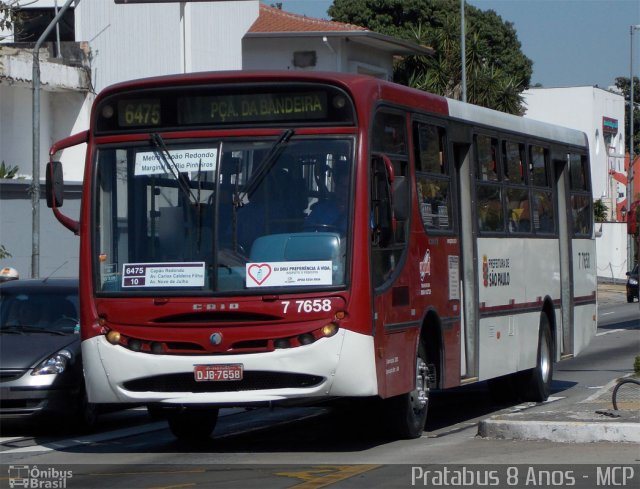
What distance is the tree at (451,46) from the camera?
46.1m

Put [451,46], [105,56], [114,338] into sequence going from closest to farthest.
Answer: [114,338]
[105,56]
[451,46]

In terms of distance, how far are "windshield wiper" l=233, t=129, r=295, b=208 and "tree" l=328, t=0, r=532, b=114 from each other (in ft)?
114

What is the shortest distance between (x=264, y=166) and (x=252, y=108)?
57cm

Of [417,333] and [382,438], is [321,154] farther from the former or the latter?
[382,438]

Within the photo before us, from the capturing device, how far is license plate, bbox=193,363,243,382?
9.86m

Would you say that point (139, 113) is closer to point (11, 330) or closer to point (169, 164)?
point (169, 164)

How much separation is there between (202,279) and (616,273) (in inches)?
2366

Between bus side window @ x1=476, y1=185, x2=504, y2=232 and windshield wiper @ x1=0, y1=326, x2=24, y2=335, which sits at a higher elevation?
bus side window @ x1=476, y1=185, x2=504, y2=232

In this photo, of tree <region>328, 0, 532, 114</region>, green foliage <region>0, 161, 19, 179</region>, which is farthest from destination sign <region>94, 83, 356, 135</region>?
tree <region>328, 0, 532, 114</region>

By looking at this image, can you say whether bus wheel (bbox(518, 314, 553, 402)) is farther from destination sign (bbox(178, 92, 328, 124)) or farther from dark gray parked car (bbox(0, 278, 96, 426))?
destination sign (bbox(178, 92, 328, 124))

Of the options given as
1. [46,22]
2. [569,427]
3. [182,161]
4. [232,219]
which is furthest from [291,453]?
[46,22]

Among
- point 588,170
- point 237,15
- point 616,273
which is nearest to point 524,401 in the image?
point 588,170

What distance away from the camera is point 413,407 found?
36.6 feet

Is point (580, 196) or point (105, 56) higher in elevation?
point (105, 56)
